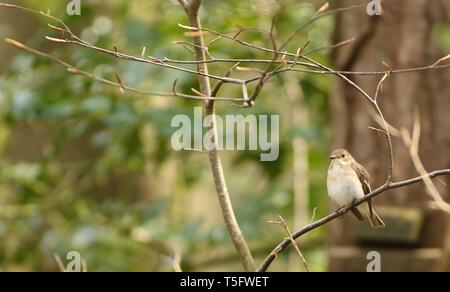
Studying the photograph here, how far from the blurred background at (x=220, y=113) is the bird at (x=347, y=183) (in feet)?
2.25

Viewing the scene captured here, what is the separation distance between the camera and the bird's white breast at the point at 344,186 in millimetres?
2896

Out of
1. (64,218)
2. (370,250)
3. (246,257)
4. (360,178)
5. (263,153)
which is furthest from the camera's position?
(64,218)

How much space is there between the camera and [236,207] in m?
4.59

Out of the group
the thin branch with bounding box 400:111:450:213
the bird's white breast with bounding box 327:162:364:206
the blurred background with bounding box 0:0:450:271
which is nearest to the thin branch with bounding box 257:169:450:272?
the thin branch with bounding box 400:111:450:213

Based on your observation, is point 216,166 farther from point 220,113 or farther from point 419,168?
point 220,113

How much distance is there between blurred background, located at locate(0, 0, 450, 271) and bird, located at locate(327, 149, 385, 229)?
0.69 meters

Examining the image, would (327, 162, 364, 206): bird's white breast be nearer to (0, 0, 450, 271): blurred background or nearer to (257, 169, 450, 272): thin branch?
(0, 0, 450, 271): blurred background

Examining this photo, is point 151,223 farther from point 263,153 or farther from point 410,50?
point 410,50

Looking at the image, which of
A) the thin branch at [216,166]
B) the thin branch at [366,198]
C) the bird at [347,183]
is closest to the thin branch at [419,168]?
the thin branch at [366,198]

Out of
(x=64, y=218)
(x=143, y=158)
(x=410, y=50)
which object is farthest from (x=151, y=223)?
(x=410, y=50)

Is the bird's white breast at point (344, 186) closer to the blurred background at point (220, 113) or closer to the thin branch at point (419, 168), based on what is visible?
the blurred background at point (220, 113)

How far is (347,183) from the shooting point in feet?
9.64

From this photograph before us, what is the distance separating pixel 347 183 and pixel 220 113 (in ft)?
5.87
